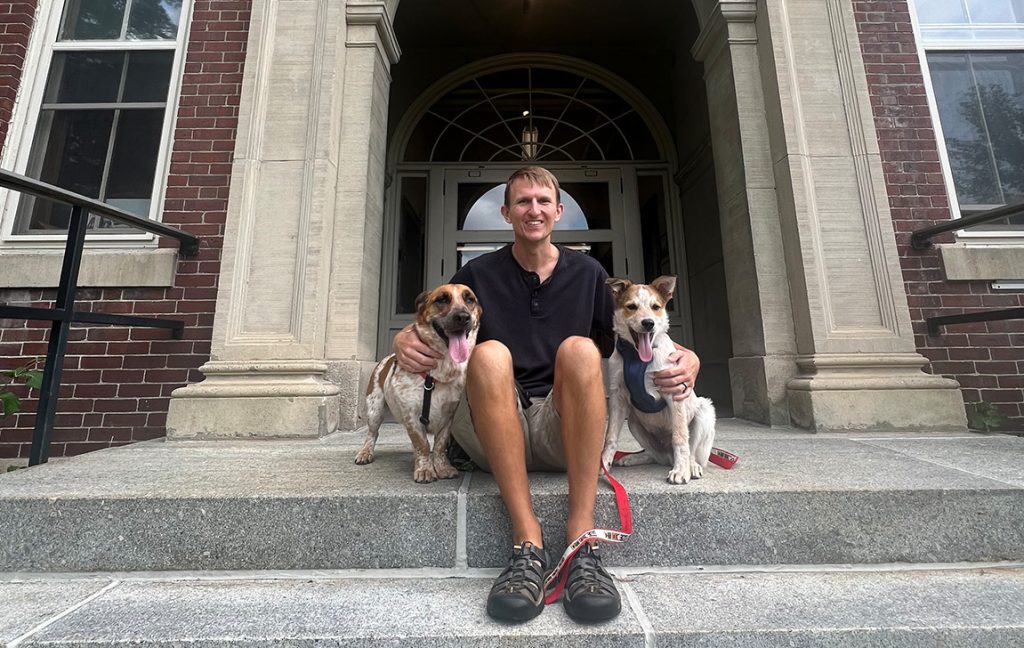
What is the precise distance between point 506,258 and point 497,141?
495cm

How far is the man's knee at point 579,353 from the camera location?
157cm

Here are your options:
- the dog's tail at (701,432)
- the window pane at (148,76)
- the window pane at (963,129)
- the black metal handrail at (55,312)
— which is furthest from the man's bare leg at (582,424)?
the window pane at (148,76)

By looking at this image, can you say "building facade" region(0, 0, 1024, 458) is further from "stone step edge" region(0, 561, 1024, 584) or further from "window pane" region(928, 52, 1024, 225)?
"stone step edge" region(0, 561, 1024, 584)

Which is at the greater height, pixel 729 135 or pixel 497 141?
pixel 497 141

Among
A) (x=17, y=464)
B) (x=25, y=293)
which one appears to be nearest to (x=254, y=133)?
(x=25, y=293)

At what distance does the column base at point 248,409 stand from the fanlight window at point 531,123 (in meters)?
4.40

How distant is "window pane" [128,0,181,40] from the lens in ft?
13.3

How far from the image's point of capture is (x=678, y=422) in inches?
73.6

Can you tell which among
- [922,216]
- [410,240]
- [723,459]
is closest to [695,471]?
[723,459]

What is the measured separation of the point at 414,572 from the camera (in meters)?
1.59

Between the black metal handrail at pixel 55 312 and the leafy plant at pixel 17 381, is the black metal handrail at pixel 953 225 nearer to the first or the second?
the black metal handrail at pixel 55 312

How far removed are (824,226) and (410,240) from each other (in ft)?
15.4

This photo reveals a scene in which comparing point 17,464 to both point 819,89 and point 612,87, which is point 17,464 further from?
point 612,87

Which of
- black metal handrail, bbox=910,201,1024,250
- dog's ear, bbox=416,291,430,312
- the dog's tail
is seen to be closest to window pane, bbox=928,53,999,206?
black metal handrail, bbox=910,201,1024,250
